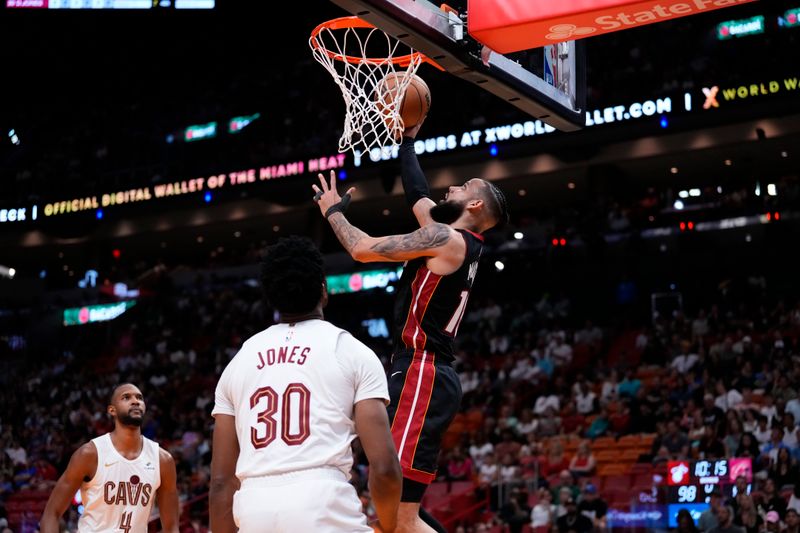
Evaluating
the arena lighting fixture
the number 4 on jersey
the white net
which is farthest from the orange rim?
the arena lighting fixture

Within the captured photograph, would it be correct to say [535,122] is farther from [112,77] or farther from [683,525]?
[112,77]

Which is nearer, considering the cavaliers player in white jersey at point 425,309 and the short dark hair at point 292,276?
the short dark hair at point 292,276

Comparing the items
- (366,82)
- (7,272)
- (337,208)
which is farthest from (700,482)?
(7,272)

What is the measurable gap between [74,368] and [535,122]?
42.2 ft

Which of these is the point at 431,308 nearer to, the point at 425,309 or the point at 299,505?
the point at 425,309

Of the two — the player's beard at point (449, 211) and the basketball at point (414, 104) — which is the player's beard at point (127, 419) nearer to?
the basketball at point (414, 104)

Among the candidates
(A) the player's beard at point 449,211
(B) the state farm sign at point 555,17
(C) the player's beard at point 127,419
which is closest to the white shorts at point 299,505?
(A) the player's beard at point 449,211

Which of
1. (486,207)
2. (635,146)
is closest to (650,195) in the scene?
(635,146)

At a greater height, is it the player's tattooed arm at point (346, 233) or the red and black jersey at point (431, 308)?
the player's tattooed arm at point (346, 233)

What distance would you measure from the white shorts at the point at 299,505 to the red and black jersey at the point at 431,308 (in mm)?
1719

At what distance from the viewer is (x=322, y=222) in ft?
86.1

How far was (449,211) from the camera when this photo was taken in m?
5.31

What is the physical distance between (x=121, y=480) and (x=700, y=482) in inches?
276

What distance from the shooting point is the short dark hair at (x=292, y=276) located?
3594mm
